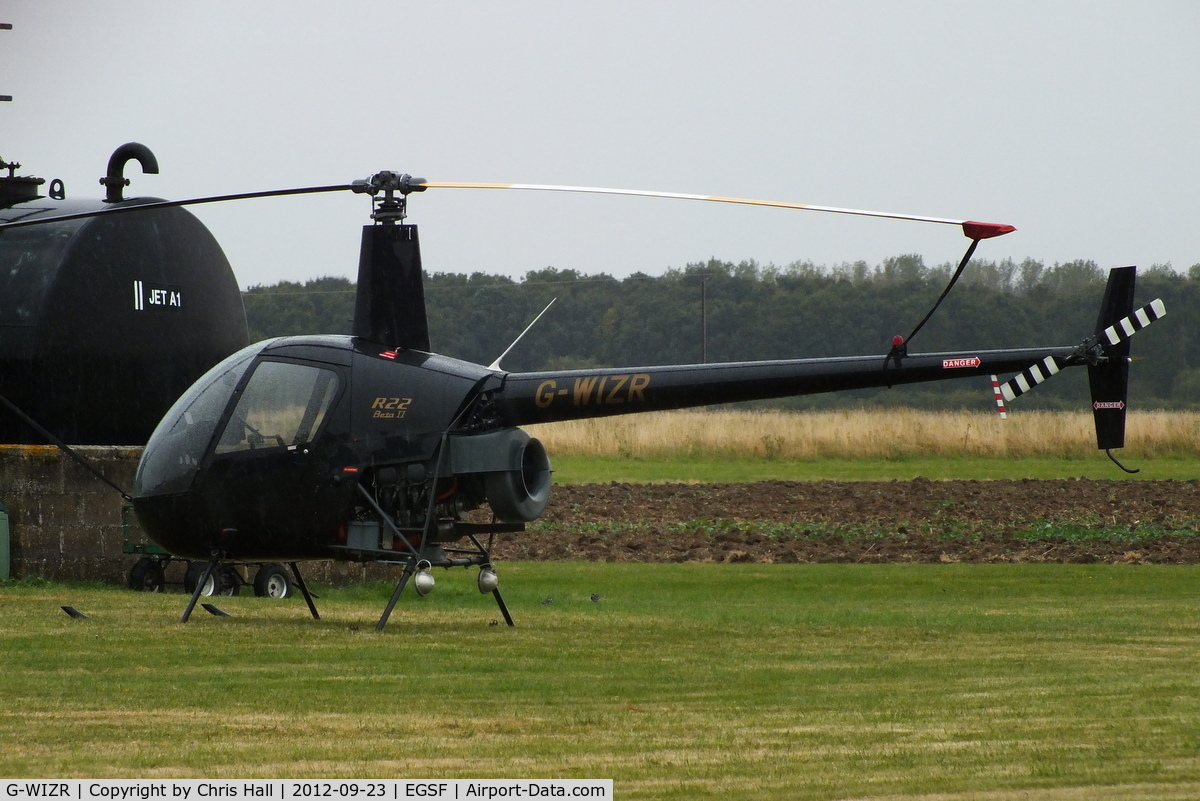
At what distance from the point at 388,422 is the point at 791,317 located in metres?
49.3

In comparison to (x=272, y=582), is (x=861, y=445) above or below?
below

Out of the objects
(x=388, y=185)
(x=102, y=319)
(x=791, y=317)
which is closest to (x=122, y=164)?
(x=102, y=319)

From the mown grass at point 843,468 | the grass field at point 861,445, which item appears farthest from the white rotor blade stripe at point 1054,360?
the grass field at point 861,445

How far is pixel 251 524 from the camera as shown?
11828 mm

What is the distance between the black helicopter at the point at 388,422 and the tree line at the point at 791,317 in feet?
124

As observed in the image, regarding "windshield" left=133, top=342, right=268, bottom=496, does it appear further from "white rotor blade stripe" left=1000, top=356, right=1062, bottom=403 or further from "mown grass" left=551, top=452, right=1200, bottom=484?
"mown grass" left=551, top=452, right=1200, bottom=484

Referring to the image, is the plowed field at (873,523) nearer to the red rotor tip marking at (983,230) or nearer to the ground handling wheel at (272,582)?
the ground handling wheel at (272,582)

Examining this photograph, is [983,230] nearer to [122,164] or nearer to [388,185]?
[388,185]

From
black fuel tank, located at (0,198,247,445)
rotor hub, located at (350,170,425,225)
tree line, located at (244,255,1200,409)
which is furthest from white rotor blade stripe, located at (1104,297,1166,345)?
tree line, located at (244,255,1200,409)

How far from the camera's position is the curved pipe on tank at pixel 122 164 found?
17688 millimetres

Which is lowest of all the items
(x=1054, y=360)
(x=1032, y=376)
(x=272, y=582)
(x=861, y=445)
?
(x=861, y=445)

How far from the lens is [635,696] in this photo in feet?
27.8

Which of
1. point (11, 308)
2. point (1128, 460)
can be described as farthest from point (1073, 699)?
point (1128, 460)

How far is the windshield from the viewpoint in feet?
Answer: 39.3
